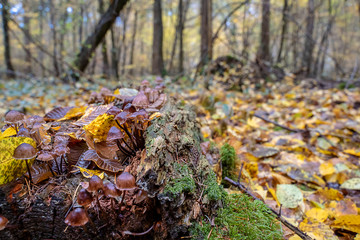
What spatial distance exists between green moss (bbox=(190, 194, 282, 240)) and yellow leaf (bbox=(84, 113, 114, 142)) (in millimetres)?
696

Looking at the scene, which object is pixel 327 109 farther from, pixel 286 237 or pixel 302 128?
pixel 286 237

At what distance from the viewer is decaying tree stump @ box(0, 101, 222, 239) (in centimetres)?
102

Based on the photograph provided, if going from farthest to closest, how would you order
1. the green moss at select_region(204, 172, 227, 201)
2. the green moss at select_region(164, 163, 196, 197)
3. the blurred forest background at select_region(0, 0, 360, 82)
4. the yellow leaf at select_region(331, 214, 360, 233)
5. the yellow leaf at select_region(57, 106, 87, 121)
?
the blurred forest background at select_region(0, 0, 360, 82)
the yellow leaf at select_region(57, 106, 87, 121)
the yellow leaf at select_region(331, 214, 360, 233)
the green moss at select_region(204, 172, 227, 201)
the green moss at select_region(164, 163, 196, 197)

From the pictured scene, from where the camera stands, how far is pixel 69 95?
5.62 meters

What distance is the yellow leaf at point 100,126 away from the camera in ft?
3.87

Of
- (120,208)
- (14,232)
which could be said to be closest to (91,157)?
(120,208)

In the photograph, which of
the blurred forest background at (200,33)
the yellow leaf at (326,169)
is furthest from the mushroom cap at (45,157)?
the blurred forest background at (200,33)

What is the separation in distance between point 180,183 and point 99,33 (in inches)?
257

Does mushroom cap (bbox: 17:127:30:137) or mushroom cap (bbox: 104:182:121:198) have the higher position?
mushroom cap (bbox: 17:127:30:137)

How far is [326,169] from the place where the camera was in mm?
2135

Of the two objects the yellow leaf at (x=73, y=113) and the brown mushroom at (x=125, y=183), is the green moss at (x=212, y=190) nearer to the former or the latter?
the brown mushroom at (x=125, y=183)

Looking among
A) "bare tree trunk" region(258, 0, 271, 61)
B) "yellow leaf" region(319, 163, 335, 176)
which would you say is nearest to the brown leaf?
"yellow leaf" region(319, 163, 335, 176)

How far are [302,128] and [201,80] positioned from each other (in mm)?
3446

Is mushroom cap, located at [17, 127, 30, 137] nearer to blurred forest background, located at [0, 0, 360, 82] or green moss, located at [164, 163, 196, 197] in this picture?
green moss, located at [164, 163, 196, 197]
